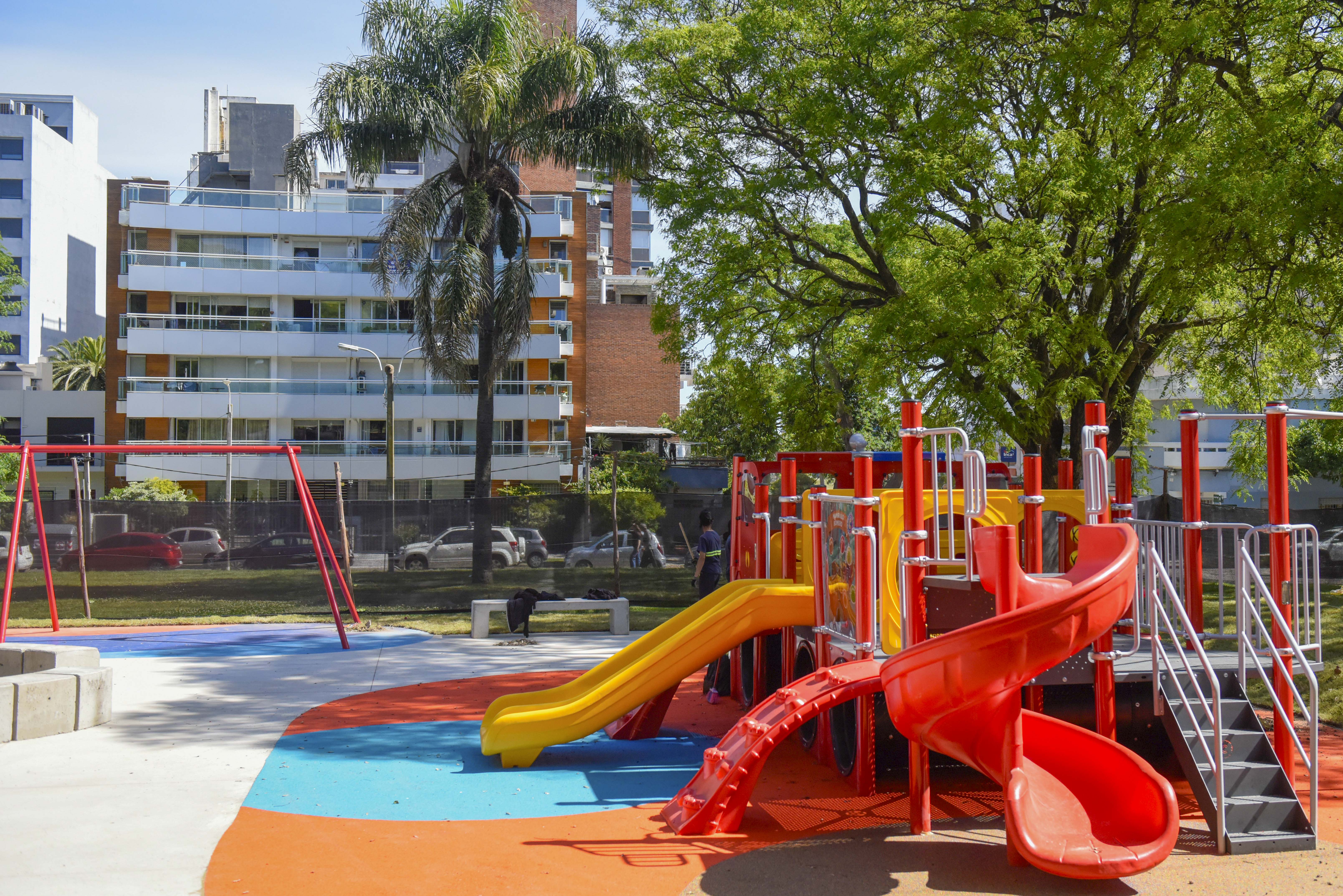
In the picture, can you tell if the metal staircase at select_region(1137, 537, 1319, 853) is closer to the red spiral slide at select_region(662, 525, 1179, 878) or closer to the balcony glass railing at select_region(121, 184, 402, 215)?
the red spiral slide at select_region(662, 525, 1179, 878)

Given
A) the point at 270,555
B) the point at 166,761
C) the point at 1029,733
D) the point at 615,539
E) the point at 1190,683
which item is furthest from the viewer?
the point at 270,555

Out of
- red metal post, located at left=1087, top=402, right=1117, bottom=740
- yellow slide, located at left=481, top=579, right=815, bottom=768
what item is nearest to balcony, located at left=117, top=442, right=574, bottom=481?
yellow slide, located at left=481, top=579, right=815, bottom=768

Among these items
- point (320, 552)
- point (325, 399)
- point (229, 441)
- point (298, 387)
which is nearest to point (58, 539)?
point (320, 552)

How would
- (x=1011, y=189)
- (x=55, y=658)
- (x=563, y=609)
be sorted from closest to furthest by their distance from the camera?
(x=55, y=658) → (x=1011, y=189) → (x=563, y=609)

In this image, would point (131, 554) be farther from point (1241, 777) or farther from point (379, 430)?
point (379, 430)

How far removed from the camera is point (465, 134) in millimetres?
23344

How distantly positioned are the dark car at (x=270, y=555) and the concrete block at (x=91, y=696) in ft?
36.4

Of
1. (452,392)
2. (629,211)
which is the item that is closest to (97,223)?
(629,211)

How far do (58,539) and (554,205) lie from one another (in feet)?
102

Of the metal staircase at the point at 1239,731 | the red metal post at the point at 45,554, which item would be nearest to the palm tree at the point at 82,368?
the red metal post at the point at 45,554

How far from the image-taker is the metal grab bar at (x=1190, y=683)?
21.6ft

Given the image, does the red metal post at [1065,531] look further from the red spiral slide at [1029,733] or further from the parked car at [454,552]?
the parked car at [454,552]

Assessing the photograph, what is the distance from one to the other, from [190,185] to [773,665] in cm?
5425

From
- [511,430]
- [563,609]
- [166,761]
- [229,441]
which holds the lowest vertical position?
[166,761]
